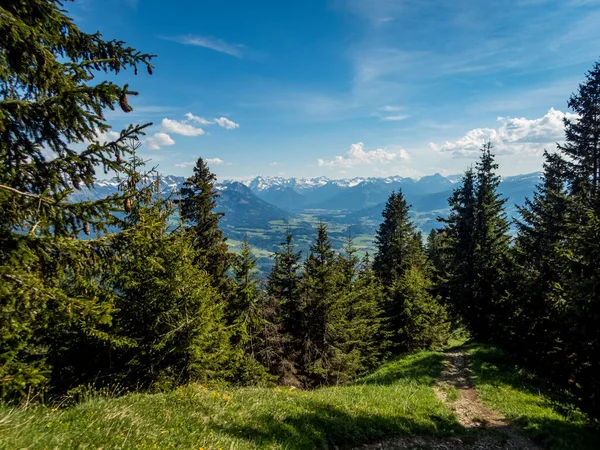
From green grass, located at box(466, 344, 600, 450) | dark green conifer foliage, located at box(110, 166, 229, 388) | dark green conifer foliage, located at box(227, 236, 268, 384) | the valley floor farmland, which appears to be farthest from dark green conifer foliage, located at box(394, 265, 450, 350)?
dark green conifer foliage, located at box(110, 166, 229, 388)

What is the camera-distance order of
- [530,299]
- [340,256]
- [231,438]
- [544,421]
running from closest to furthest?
[231,438]
[544,421]
[530,299]
[340,256]

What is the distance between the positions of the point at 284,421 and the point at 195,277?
8.98m

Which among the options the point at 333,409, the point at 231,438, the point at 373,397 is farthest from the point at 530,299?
the point at 231,438

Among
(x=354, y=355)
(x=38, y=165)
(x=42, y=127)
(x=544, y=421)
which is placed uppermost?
(x=42, y=127)

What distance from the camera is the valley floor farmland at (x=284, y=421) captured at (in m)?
5.79

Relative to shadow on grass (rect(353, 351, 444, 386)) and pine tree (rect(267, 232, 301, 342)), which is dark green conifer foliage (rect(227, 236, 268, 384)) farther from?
shadow on grass (rect(353, 351, 444, 386))

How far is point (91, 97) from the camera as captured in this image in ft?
18.7

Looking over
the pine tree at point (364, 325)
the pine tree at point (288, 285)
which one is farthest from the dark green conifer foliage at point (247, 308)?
the pine tree at point (364, 325)

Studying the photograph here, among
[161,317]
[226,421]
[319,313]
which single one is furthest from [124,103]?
[319,313]

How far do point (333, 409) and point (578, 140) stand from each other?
24607 millimetres

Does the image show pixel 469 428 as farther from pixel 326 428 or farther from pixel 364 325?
pixel 364 325

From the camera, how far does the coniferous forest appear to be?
5.46 metres

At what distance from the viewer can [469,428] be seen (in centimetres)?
1201

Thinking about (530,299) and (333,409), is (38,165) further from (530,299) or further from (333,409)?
(530,299)
